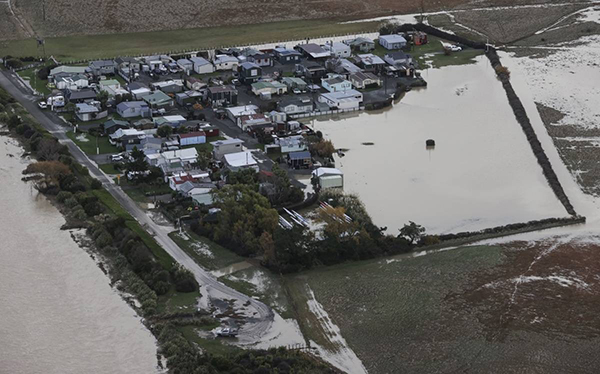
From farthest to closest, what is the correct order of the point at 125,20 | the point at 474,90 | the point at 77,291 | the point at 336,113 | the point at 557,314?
the point at 125,20
the point at 474,90
the point at 336,113
the point at 77,291
the point at 557,314

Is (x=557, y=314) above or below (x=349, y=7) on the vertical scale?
below

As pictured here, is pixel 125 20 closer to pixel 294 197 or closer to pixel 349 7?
pixel 349 7

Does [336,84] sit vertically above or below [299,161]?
above

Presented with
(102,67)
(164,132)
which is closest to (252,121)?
(164,132)

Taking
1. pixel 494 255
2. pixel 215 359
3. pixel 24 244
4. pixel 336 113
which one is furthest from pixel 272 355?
pixel 336 113

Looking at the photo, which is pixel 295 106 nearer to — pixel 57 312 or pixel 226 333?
pixel 57 312
